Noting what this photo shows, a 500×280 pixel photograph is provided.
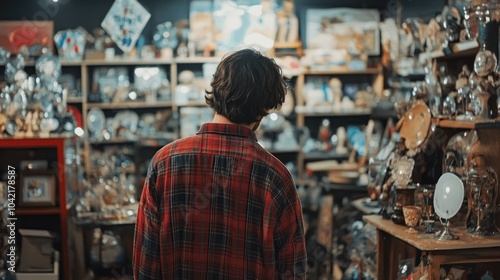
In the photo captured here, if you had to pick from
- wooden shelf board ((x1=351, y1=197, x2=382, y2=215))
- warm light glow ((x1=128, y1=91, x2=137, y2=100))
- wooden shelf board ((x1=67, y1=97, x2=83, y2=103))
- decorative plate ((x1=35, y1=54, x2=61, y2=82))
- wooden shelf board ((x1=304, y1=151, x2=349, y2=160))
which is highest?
decorative plate ((x1=35, y1=54, x2=61, y2=82))

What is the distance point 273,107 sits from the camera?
1.80 metres

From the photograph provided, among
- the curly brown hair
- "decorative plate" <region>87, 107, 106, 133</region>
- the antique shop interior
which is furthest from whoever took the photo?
"decorative plate" <region>87, 107, 106, 133</region>

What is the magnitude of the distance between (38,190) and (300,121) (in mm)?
2686

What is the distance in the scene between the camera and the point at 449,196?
7.70 ft

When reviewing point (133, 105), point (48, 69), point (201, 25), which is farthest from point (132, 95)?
point (48, 69)

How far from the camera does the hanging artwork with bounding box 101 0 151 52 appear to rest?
5.61m

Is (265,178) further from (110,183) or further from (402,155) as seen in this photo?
(110,183)

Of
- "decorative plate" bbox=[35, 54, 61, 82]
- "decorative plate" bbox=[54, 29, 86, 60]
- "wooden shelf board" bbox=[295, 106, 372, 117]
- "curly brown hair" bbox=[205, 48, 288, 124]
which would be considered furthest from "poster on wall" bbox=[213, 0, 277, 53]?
"curly brown hair" bbox=[205, 48, 288, 124]

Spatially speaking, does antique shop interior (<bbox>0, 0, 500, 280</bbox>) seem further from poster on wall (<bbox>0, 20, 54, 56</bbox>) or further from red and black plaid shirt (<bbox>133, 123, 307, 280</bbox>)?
red and black plaid shirt (<bbox>133, 123, 307, 280</bbox>)

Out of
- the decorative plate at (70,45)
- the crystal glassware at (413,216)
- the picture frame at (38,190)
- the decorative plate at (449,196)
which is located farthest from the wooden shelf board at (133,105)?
the decorative plate at (449,196)

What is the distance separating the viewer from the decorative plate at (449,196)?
2330 mm

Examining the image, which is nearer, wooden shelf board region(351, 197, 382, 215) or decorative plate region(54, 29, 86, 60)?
wooden shelf board region(351, 197, 382, 215)

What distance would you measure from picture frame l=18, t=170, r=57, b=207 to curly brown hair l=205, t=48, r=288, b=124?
2135mm

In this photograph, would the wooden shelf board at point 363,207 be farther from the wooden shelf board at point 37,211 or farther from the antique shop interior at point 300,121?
the wooden shelf board at point 37,211
